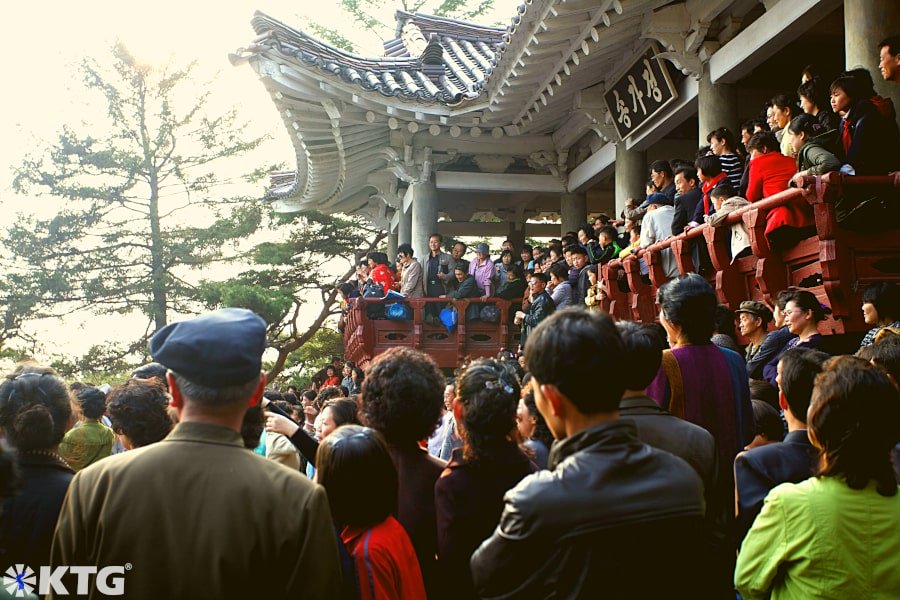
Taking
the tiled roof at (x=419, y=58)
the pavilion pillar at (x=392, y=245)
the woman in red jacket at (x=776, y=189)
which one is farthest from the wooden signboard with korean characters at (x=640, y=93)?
the pavilion pillar at (x=392, y=245)

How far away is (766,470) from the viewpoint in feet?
9.55

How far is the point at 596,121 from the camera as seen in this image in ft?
36.5

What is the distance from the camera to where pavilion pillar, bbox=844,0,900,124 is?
20.0 feet

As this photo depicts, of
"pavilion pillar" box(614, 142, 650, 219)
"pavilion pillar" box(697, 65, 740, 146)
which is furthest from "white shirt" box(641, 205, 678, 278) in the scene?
"pavilion pillar" box(614, 142, 650, 219)

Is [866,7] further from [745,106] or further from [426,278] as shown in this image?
[426,278]

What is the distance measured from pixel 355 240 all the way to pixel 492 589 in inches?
803

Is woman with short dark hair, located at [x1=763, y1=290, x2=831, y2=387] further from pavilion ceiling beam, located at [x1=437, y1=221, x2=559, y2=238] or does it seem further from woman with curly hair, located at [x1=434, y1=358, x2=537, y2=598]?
pavilion ceiling beam, located at [x1=437, y1=221, x2=559, y2=238]

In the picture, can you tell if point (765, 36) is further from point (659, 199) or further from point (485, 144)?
point (485, 144)

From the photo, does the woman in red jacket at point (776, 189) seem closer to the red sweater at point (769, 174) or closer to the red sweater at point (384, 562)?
the red sweater at point (769, 174)

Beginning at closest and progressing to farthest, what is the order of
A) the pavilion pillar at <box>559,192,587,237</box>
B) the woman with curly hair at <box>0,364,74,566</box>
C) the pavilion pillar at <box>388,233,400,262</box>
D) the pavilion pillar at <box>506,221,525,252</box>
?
the woman with curly hair at <box>0,364,74,566</box>
the pavilion pillar at <box>559,192,587,237</box>
the pavilion pillar at <box>506,221,525,252</box>
the pavilion pillar at <box>388,233,400,262</box>

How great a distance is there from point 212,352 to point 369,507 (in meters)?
0.77

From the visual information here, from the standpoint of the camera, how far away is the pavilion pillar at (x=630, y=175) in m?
11.1

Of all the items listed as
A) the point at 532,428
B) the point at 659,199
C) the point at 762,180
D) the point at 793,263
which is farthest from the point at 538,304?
the point at 532,428

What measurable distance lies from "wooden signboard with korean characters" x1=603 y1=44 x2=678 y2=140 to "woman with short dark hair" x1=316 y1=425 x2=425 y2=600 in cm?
769
